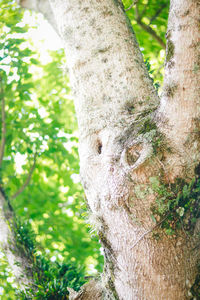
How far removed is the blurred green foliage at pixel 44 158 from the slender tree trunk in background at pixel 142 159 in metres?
0.42

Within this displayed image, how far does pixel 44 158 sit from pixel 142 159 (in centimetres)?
315

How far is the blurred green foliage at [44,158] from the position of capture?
2.66m

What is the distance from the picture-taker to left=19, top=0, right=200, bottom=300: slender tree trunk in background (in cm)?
140

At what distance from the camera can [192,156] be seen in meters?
1.48

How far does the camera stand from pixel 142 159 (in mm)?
1469

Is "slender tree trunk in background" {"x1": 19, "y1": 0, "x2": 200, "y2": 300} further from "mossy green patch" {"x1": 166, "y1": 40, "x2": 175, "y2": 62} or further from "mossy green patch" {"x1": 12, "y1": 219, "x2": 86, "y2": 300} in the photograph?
"mossy green patch" {"x1": 12, "y1": 219, "x2": 86, "y2": 300}

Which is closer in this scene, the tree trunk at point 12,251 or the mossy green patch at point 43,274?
the mossy green patch at point 43,274

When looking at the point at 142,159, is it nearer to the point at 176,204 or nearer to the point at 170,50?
the point at 176,204

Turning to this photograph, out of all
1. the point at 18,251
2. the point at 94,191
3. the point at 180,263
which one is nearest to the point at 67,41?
the point at 94,191

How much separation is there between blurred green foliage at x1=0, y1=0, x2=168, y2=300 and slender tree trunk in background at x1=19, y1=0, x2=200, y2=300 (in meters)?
0.42

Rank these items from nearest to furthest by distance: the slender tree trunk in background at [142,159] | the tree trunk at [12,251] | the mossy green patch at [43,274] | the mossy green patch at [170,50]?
1. the slender tree trunk in background at [142,159]
2. the mossy green patch at [170,50]
3. the mossy green patch at [43,274]
4. the tree trunk at [12,251]

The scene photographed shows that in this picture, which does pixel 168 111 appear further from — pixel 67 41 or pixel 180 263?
pixel 67 41

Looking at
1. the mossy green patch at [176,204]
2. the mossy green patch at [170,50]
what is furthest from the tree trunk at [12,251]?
the mossy green patch at [170,50]

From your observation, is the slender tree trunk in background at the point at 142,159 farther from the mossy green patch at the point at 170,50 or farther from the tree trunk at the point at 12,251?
the tree trunk at the point at 12,251
